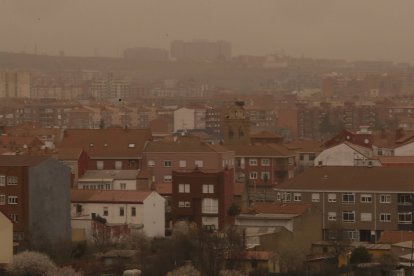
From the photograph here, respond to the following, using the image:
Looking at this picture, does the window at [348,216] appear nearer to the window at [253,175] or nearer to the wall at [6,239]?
the wall at [6,239]

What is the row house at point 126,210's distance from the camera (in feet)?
76.6

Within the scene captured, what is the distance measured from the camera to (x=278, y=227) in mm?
20484

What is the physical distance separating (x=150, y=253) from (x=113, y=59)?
161 meters

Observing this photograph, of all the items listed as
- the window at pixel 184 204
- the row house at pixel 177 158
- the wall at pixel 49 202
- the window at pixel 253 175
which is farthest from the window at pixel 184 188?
the window at pixel 253 175

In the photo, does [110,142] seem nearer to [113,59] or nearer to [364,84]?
[364,84]

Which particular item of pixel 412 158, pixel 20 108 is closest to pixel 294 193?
pixel 412 158

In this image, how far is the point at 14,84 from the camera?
115m

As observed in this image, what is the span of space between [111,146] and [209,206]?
26.8ft

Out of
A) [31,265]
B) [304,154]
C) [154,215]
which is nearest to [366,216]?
[154,215]

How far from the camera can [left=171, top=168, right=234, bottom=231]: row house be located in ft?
78.4

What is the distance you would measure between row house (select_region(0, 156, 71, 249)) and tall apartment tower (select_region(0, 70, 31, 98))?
91.8 meters

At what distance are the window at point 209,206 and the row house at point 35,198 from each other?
103 inches

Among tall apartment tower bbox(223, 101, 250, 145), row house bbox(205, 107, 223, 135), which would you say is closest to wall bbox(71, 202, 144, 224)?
tall apartment tower bbox(223, 101, 250, 145)

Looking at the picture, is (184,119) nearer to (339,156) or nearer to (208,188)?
(339,156)
